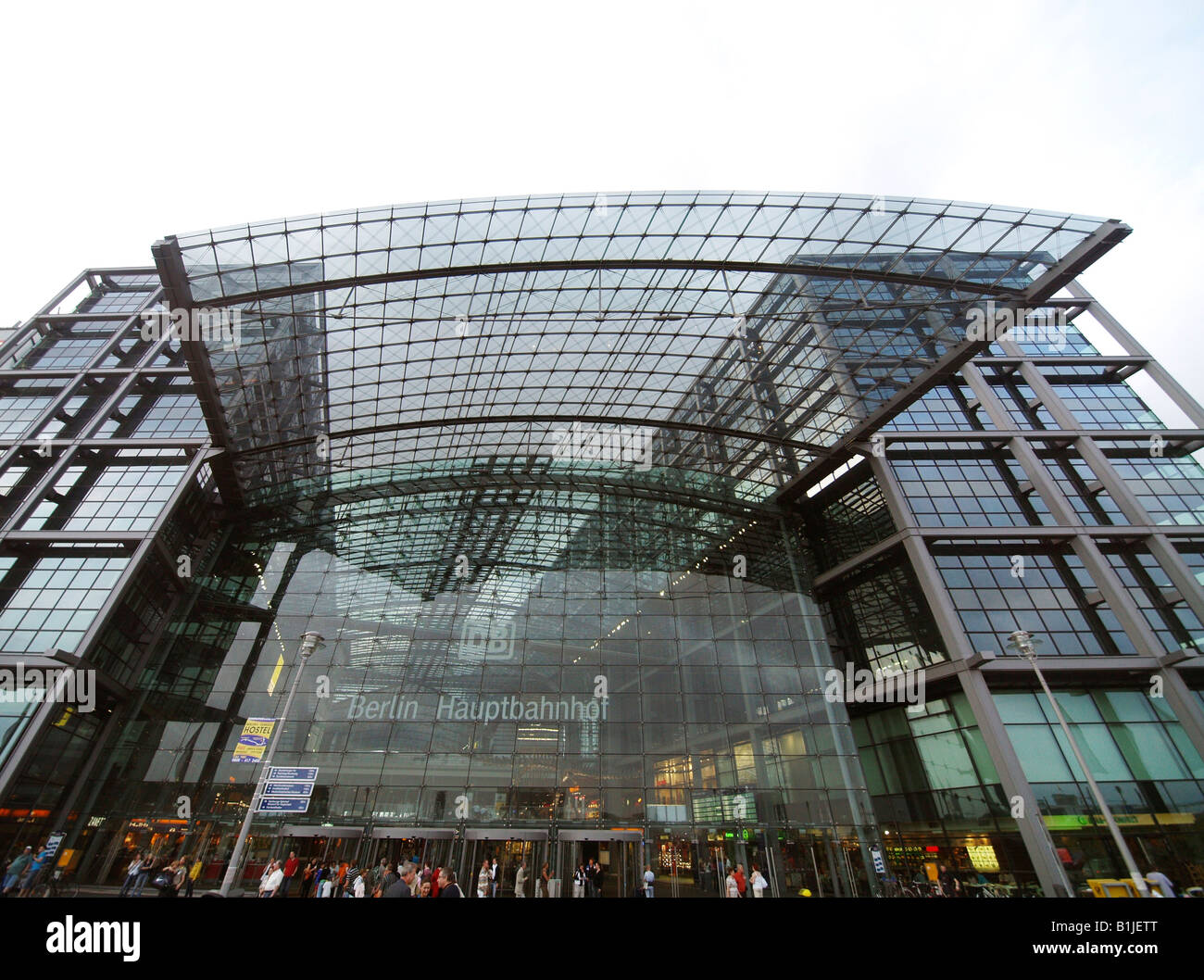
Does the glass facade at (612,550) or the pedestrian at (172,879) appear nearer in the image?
the pedestrian at (172,879)

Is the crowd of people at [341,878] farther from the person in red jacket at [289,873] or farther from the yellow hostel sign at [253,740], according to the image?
the yellow hostel sign at [253,740]

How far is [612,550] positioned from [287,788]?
19.3 metres

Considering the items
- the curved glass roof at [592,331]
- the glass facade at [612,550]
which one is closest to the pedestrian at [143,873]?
the glass facade at [612,550]

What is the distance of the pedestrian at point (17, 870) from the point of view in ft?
67.6

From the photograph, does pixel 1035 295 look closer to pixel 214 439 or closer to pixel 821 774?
pixel 821 774

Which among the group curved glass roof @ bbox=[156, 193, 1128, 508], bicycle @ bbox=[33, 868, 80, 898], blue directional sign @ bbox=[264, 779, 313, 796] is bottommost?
bicycle @ bbox=[33, 868, 80, 898]

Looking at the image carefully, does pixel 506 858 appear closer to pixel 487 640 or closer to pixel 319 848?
pixel 319 848

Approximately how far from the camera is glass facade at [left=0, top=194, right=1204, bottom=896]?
2311cm

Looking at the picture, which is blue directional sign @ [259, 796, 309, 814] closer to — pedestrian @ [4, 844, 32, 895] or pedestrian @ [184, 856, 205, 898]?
pedestrian @ [184, 856, 205, 898]

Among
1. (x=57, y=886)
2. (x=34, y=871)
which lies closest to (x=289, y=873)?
(x=57, y=886)

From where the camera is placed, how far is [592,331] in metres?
28.3

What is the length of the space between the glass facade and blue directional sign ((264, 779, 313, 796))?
822 centimetres

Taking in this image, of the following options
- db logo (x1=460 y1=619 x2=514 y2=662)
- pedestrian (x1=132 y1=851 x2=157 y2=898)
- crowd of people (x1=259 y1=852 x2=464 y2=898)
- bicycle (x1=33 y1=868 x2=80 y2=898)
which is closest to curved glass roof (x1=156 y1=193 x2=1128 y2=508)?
db logo (x1=460 y1=619 x2=514 y2=662)

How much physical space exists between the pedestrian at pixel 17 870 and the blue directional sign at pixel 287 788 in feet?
34.4
